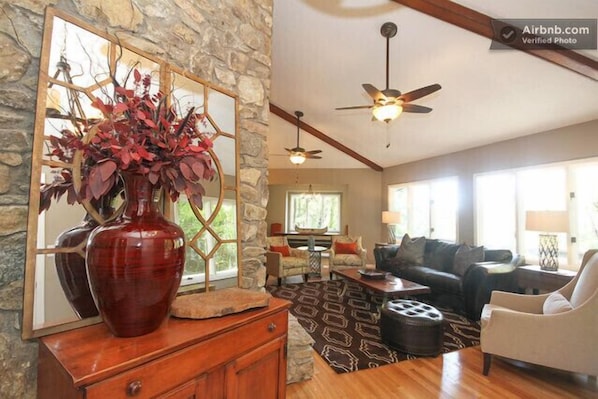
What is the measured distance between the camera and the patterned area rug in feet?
8.71

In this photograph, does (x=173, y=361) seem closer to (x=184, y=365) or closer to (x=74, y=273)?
(x=184, y=365)

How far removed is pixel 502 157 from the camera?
4.88 meters

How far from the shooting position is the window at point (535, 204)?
3.82 metres

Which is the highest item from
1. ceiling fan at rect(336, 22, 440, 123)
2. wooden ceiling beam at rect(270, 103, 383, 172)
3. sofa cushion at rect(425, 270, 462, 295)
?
wooden ceiling beam at rect(270, 103, 383, 172)

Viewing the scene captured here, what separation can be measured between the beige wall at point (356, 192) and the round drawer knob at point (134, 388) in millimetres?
7466

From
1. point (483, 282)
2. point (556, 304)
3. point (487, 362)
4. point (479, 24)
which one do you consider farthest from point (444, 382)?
point (479, 24)

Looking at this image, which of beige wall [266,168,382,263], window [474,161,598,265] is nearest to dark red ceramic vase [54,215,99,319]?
window [474,161,598,265]

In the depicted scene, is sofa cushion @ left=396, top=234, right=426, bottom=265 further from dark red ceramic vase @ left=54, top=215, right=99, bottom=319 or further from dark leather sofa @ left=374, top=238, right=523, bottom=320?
dark red ceramic vase @ left=54, top=215, right=99, bottom=319

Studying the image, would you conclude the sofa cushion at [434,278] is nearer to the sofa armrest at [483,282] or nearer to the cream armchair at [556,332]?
the sofa armrest at [483,282]

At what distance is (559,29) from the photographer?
2.77 metres

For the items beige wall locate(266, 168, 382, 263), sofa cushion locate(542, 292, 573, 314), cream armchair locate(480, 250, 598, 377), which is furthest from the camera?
beige wall locate(266, 168, 382, 263)

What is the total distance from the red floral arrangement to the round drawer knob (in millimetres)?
566

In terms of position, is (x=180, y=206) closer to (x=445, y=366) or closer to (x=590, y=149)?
(x=445, y=366)

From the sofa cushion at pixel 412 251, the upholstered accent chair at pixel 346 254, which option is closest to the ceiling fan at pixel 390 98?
the sofa cushion at pixel 412 251
